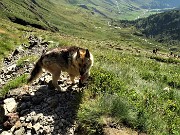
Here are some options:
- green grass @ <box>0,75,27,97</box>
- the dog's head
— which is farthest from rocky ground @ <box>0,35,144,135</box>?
the dog's head

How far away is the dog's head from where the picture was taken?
11.0m

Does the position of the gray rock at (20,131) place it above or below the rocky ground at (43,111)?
below

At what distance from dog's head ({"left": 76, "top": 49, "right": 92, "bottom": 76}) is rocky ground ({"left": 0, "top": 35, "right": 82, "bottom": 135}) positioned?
3.09ft

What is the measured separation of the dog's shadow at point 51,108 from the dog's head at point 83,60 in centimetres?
93

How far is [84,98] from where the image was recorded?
11352 mm

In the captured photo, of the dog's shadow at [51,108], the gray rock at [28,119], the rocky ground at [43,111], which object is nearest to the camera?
the rocky ground at [43,111]

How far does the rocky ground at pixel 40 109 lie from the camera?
10344 mm

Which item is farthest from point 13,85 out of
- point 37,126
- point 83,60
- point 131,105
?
point 131,105

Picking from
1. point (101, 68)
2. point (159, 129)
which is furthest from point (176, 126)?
point (101, 68)

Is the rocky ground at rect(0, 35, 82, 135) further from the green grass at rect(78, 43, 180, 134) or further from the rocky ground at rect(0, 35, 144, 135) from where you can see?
the green grass at rect(78, 43, 180, 134)

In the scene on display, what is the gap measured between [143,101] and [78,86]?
272cm

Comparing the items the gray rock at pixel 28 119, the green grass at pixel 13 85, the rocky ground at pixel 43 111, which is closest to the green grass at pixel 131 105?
the rocky ground at pixel 43 111

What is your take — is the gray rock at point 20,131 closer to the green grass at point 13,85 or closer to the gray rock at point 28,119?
the gray rock at point 28,119

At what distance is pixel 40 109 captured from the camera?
37.8 feet
